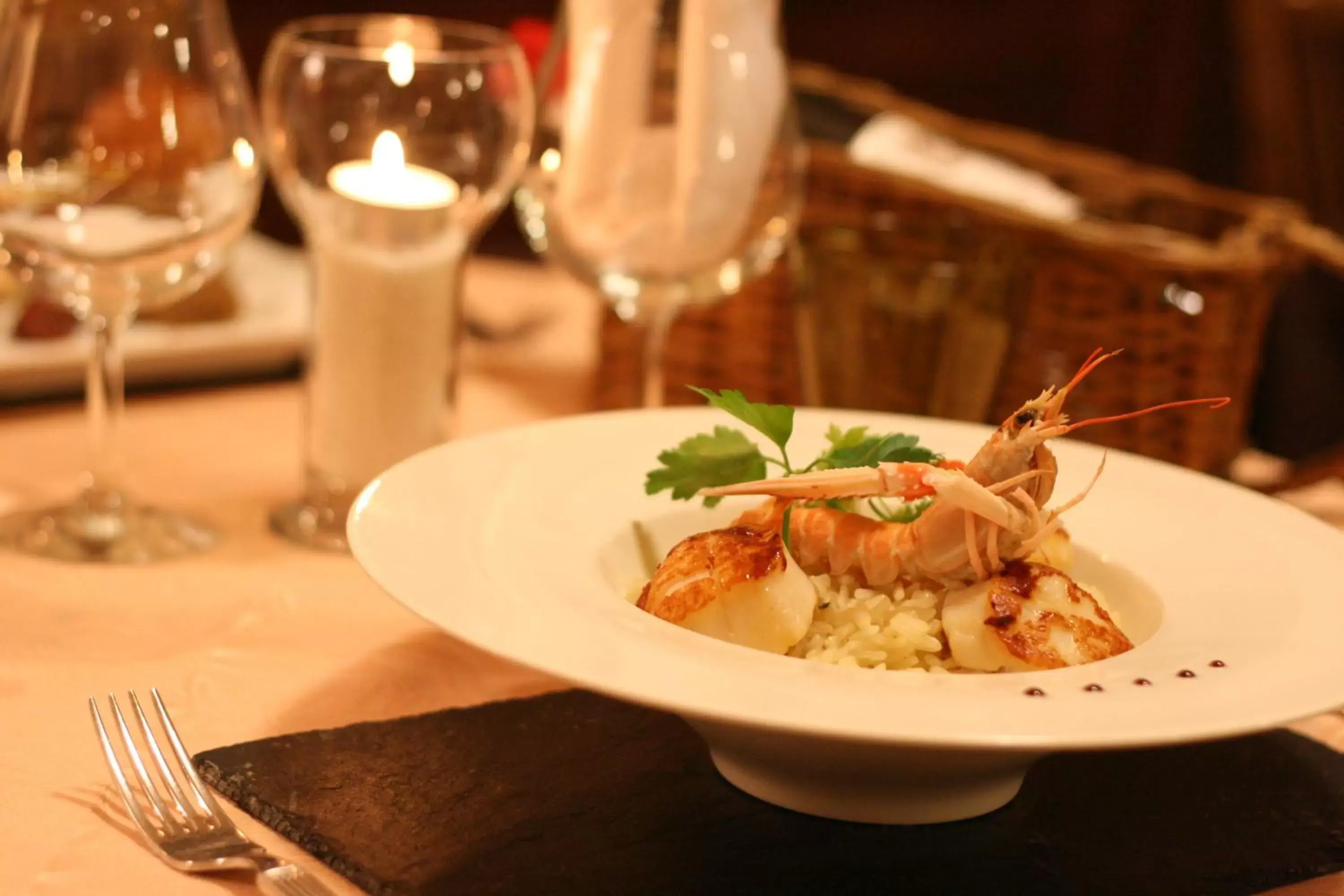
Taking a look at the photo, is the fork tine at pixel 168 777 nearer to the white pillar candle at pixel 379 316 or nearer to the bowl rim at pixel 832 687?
the bowl rim at pixel 832 687

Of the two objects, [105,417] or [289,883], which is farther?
[105,417]

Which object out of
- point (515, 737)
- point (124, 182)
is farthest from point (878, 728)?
point (124, 182)

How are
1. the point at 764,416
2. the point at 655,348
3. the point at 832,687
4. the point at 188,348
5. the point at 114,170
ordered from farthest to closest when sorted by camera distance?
the point at 188,348 < the point at 655,348 < the point at 114,170 < the point at 764,416 < the point at 832,687

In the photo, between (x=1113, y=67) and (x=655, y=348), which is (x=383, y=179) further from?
(x=1113, y=67)

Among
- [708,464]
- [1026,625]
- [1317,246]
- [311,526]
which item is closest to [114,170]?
[311,526]

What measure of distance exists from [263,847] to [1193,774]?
1.66ft

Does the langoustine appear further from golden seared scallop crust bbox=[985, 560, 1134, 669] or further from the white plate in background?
the white plate in background

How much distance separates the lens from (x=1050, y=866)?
755mm

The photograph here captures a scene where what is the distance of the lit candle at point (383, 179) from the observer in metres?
1.21

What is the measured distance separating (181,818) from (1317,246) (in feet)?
3.81

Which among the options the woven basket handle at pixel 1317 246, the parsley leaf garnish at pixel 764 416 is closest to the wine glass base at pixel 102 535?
the parsley leaf garnish at pixel 764 416

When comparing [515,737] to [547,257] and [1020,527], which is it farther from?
[547,257]

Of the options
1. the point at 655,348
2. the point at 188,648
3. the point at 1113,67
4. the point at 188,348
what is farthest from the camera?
the point at 1113,67

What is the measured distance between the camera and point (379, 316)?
123 centimetres
